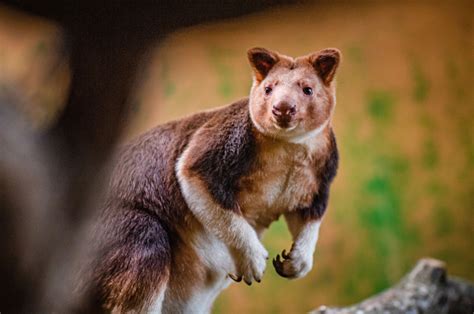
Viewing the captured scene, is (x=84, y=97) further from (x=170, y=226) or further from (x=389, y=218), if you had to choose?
(x=389, y=218)

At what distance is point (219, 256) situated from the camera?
6.03ft

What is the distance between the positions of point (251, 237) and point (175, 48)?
0.58 meters

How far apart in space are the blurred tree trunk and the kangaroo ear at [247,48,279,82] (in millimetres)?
949

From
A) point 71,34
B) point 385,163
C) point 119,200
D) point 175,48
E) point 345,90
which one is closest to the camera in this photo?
point 71,34

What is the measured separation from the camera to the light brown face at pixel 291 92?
1.70m

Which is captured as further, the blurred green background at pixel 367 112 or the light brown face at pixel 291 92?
the blurred green background at pixel 367 112

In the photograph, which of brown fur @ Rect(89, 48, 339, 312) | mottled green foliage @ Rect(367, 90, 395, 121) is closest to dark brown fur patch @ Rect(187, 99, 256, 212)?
brown fur @ Rect(89, 48, 339, 312)

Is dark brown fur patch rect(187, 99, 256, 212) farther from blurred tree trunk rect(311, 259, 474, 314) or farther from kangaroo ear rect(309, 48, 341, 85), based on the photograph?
blurred tree trunk rect(311, 259, 474, 314)

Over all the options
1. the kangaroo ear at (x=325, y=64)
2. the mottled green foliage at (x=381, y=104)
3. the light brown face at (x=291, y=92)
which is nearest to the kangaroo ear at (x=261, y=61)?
the light brown face at (x=291, y=92)

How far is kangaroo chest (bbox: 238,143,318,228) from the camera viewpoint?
1.79 m

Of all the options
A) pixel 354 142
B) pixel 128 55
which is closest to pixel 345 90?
pixel 354 142

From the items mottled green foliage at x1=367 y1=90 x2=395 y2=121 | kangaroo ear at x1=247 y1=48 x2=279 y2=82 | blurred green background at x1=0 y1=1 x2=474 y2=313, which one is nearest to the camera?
kangaroo ear at x1=247 y1=48 x2=279 y2=82

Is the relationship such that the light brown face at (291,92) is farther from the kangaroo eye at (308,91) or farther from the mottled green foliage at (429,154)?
the mottled green foliage at (429,154)

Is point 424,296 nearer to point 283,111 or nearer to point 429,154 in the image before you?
point 429,154
